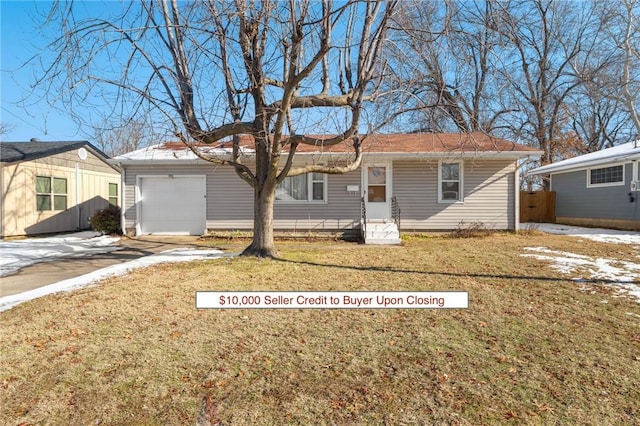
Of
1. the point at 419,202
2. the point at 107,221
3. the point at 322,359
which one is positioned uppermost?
the point at 419,202

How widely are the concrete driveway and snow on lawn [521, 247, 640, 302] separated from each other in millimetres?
8780

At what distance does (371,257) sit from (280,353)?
4887 millimetres

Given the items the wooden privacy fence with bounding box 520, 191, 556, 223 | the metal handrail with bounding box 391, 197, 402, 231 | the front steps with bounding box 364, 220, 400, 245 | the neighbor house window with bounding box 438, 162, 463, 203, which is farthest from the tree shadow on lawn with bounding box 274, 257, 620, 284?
the wooden privacy fence with bounding box 520, 191, 556, 223

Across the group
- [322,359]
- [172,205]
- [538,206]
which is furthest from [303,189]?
[538,206]

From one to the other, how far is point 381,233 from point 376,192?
1.77 metres

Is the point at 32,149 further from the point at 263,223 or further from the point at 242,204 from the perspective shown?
the point at 263,223

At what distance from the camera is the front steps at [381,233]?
10.4 metres

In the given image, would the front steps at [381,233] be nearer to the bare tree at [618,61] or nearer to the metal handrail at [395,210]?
the metal handrail at [395,210]

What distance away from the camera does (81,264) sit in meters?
7.51

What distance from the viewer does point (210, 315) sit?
4098 millimetres

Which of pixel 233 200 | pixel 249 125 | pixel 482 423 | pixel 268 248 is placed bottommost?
pixel 482 423

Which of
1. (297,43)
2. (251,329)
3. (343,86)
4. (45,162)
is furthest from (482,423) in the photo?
(45,162)

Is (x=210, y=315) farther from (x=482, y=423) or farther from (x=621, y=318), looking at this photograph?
(x=621, y=318)

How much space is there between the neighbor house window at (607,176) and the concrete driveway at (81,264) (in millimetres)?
15804
